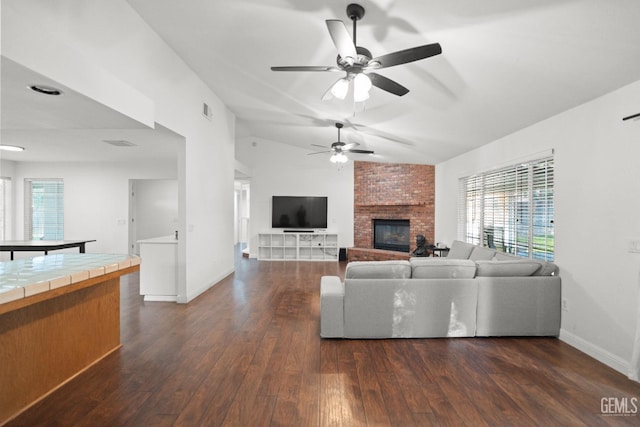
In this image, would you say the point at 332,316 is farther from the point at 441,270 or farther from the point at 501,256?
the point at 501,256

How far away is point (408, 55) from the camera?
7.04 feet

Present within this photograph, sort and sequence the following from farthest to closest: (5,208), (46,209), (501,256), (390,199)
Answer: (390,199)
(46,209)
(5,208)
(501,256)

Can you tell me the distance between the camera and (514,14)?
2066 mm

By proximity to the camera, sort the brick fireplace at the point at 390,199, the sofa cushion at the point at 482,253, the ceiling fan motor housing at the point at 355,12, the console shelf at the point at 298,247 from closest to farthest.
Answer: the ceiling fan motor housing at the point at 355,12 < the sofa cushion at the point at 482,253 < the brick fireplace at the point at 390,199 < the console shelf at the point at 298,247

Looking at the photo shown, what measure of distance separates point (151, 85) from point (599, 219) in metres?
4.77

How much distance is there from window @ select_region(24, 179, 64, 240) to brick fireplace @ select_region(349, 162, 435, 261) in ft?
23.9

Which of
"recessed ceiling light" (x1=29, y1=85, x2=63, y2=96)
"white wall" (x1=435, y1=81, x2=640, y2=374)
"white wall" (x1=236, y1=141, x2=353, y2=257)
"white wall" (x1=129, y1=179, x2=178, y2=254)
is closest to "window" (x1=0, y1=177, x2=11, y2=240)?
"white wall" (x1=129, y1=179, x2=178, y2=254)

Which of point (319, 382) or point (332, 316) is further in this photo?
point (332, 316)

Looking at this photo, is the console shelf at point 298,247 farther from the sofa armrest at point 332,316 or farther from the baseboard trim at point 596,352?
the baseboard trim at point 596,352

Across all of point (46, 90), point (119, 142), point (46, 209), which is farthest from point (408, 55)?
point (46, 209)

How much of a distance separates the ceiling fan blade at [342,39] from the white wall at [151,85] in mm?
1880

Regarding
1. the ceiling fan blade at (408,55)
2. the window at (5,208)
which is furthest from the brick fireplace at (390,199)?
the window at (5,208)

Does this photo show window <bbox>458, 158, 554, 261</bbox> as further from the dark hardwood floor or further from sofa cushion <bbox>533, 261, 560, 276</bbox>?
the dark hardwood floor

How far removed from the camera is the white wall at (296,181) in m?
8.64
